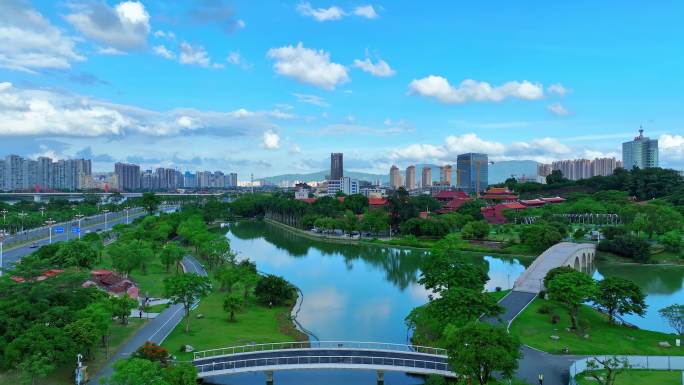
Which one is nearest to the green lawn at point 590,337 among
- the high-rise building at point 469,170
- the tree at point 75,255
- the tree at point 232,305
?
the tree at point 232,305

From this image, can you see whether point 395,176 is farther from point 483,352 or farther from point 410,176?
point 483,352

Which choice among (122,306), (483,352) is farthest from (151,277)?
(483,352)

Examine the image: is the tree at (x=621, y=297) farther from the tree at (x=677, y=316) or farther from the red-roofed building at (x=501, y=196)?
the red-roofed building at (x=501, y=196)

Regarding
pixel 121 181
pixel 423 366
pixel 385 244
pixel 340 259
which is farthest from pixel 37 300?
pixel 121 181

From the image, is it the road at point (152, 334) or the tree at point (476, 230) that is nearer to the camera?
the road at point (152, 334)

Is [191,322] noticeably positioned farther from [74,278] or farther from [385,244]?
[385,244]

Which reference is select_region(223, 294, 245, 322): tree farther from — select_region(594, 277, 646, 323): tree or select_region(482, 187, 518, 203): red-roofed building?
select_region(482, 187, 518, 203): red-roofed building

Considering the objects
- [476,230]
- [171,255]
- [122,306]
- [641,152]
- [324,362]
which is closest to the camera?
[324,362]
